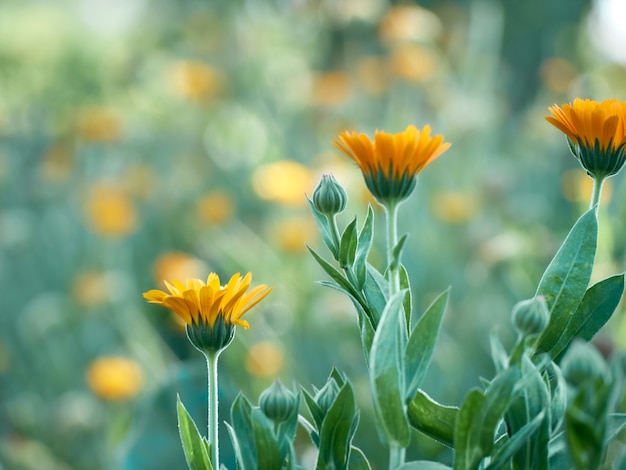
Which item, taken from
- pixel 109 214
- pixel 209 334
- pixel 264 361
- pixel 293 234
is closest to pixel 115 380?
pixel 264 361

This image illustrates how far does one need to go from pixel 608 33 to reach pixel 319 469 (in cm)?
388

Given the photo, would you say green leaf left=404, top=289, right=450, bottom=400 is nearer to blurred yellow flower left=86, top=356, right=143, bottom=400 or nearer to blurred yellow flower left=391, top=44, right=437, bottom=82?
blurred yellow flower left=86, top=356, right=143, bottom=400

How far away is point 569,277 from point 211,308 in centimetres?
24

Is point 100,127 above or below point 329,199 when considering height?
above

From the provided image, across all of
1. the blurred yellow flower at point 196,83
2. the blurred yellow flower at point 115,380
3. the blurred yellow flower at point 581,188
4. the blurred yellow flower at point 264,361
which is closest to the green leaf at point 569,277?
the blurred yellow flower at point 581,188

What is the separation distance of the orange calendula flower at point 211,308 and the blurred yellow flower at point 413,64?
7.48 feet

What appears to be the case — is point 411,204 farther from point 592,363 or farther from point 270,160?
point 592,363

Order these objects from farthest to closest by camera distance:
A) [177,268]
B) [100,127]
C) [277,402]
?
[100,127] → [177,268] → [277,402]

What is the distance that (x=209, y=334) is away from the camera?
59cm

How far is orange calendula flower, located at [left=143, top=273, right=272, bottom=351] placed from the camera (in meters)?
0.59

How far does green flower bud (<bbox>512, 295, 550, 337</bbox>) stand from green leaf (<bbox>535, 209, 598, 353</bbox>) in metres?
0.07

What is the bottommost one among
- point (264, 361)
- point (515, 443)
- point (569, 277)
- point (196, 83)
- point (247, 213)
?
point (515, 443)

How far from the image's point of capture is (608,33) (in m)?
4.03

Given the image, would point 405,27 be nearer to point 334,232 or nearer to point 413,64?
point 413,64
